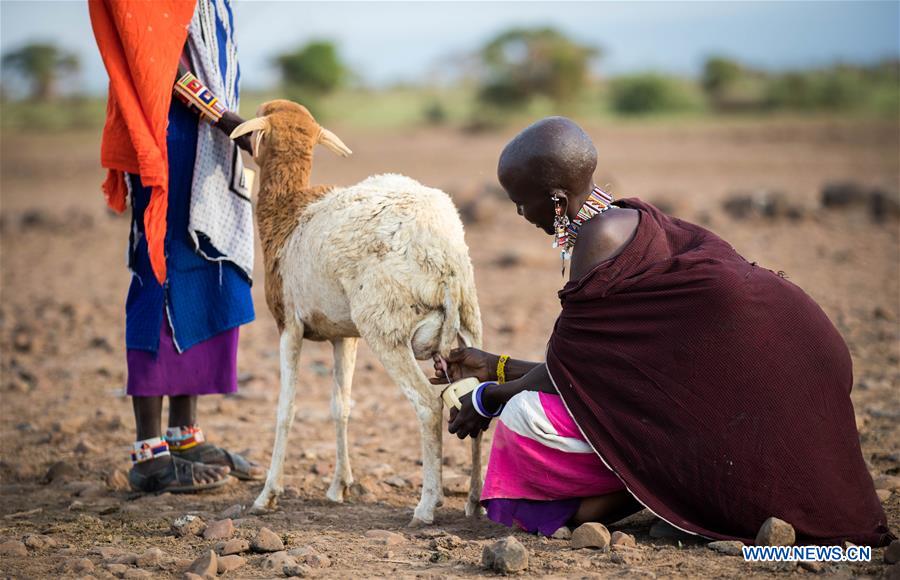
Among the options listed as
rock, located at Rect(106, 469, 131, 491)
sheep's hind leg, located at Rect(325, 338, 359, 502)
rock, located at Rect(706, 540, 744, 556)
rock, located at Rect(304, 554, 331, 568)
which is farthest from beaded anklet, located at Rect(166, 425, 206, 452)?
rock, located at Rect(706, 540, 744, 556)

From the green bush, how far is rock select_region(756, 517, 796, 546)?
30.5 m

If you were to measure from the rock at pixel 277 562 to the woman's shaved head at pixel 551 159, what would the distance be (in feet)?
5.74

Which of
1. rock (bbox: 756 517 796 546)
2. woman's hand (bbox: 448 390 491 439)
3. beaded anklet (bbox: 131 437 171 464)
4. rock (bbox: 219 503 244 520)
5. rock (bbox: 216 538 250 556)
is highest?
woman's hand (bbox: 448 390 491 439)

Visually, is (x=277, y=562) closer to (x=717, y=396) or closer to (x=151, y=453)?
(x=151, y=453)

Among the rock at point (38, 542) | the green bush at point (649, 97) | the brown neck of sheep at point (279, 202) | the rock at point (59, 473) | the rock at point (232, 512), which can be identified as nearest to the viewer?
the rock at point (38, 542)

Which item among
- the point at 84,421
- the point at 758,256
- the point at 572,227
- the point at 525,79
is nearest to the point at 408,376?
the point at 572,227

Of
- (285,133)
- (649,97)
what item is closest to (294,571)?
(285,133)

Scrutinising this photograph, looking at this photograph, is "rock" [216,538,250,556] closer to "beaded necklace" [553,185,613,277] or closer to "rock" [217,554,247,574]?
"rock" [217,554,247,574]

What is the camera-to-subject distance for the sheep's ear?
484 centimetres

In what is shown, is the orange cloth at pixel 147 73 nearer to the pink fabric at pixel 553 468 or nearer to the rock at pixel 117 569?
the rock at pixel 117 569

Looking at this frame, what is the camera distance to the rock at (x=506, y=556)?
3662 mm

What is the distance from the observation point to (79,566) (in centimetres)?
390

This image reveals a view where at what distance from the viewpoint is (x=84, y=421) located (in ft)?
21.5

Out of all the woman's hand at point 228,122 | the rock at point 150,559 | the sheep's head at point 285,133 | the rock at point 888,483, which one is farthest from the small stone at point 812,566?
the woman's hand at point 228,122
